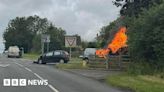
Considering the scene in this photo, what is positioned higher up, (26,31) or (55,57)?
(26,31)

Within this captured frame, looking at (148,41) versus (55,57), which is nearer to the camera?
(148,41)

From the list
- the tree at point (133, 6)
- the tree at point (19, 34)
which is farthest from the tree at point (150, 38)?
the tree at point (19, 34)

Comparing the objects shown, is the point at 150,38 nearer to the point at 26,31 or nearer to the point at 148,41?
the point at 148,41

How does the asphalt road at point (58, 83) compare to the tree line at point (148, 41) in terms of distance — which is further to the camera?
the tree line at point (148, 41)

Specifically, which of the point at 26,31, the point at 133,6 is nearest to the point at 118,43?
the point at 133,6

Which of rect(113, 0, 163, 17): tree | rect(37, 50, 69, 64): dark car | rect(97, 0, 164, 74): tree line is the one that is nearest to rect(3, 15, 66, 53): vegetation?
rect(37, 50, 69, 64): dark car

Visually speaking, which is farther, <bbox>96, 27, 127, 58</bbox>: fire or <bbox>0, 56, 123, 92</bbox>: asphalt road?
<bbox>96, 27, 127, 58</bbox>: fire

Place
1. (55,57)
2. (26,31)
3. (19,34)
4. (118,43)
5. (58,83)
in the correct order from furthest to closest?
(26,31) → (19,34) → (55,57) → (118,43) → (58,83)

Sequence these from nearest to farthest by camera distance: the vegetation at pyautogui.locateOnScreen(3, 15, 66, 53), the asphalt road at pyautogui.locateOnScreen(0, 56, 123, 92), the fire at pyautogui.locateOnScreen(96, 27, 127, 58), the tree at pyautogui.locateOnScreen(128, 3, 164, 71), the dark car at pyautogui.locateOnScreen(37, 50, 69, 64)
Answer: the asphalt road at pyautogui.locateOnScreen(0, 56, 123, 92) → the tree at pyautogui.locateOnScreen(128, 3, 164, 71) → the fire at pyautogui.locateOnScreen(96, 27, 127, 58) → the dark car at pyautogui.locateOnScreen(37, 50, 69, 64) → the vegetation at pyautogui.locateOnScreen(3, 15, 66, 53)

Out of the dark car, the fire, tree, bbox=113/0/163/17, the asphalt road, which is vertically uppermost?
tree, bbox=113/0/163/17

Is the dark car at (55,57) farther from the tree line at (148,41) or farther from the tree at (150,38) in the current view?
the tree at (150,38)

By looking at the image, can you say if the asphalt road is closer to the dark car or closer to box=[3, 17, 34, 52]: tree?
the dark car

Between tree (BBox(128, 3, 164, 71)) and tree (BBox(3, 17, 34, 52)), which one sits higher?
tree (BBox(3, 17, 34, 52))

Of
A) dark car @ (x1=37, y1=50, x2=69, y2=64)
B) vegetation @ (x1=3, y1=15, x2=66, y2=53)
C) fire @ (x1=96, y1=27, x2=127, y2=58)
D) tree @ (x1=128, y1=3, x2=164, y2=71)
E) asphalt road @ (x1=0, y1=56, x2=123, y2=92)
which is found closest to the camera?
asphalt road @ (x1=0, y1=56, x2=123, y2=92)
